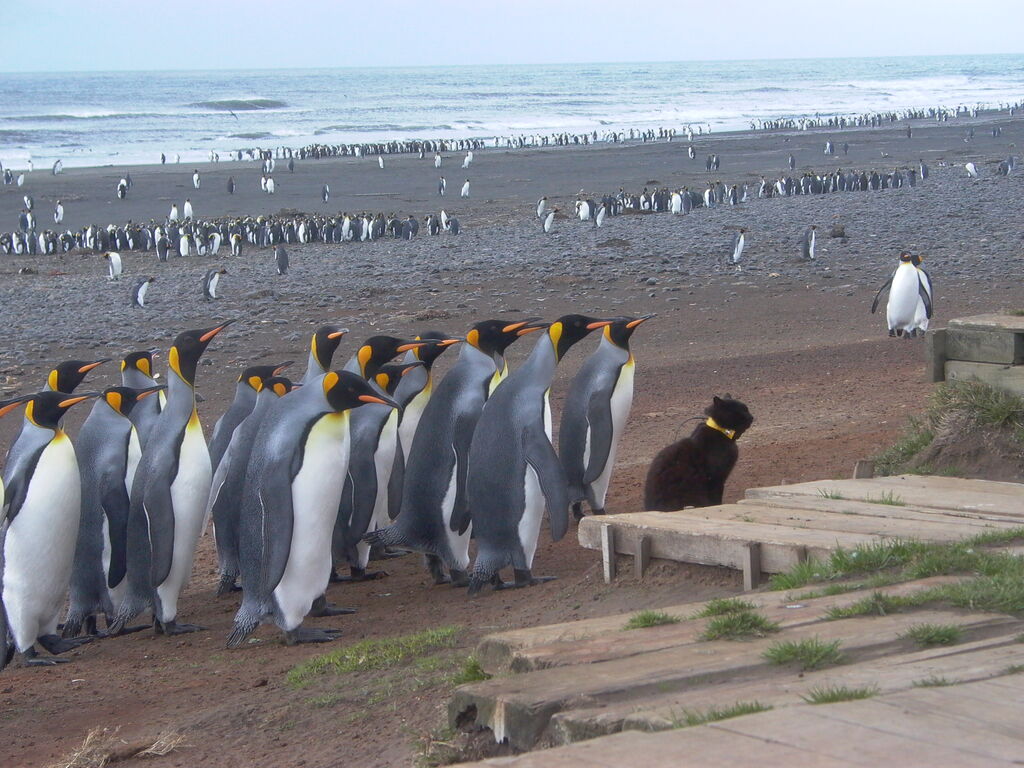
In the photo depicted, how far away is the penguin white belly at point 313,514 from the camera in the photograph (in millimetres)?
5750

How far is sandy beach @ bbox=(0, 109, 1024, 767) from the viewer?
4762 mm

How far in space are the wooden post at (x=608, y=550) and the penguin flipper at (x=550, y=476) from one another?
1.00 metres

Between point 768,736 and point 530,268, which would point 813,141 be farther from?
point 768,736

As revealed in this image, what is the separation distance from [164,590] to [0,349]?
10.5 meters

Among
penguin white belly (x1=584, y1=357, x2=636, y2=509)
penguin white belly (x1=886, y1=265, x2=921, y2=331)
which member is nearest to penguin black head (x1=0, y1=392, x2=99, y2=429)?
penguin white belly (x1=584, y1=357, x2=636, y2=509)

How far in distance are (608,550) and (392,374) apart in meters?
2.69

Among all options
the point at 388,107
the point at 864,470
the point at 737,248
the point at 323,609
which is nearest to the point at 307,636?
the point at 323,609

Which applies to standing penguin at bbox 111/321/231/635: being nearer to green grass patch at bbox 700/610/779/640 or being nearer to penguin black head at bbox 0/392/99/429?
penguin black head at bbox 0/392/99/429

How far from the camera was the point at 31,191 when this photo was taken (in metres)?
41.3

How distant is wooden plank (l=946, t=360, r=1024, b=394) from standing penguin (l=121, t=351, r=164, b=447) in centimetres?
444

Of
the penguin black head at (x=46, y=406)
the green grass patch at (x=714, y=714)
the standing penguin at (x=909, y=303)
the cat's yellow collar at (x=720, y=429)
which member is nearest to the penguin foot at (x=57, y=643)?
the penguin black head at (x=46, y=406)

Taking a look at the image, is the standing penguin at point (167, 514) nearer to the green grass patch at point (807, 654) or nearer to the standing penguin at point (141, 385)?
the standing penguin at point (141, 385)

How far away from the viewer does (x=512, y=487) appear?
621cm

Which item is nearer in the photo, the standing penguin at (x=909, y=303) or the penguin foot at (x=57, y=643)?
the penguin foot at (x=57, y=643)
